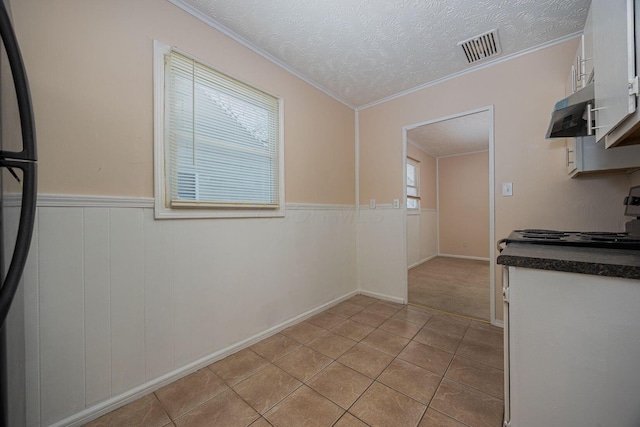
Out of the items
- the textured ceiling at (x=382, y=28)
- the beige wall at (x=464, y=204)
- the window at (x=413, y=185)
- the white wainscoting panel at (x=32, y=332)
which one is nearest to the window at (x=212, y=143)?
the textured ceiling at (x=382, y=28)

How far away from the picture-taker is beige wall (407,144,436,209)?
5.18 m

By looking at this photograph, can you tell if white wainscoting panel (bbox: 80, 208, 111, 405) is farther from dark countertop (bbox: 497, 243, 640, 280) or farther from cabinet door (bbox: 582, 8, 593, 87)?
cabinet door (bbox: 582, 8, 593, 87)

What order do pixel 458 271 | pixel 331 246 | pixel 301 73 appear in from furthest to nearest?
pixel 458 271, pixel 331 246, pixel 301 73

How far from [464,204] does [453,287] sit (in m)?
2.94

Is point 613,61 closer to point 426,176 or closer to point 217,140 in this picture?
point 217,140

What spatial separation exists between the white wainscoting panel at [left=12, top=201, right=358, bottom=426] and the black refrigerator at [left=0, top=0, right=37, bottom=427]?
0.59m

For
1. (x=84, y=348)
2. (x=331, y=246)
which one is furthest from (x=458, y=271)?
(x=84, y=348)

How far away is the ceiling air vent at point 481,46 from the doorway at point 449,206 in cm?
157

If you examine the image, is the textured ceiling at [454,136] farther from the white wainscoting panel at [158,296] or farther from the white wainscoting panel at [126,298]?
the white wainscoting panel at [126,298]

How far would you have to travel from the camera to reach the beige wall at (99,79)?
3.81 ft

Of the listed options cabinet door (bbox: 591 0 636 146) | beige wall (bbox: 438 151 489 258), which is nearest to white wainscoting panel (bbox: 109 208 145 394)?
cabinet door (bbox: 591 0 636 146)

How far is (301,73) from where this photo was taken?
2490 mm

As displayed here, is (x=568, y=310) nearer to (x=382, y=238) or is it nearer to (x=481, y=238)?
(x=382, y=238)

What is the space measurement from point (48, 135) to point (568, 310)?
7.72ft
